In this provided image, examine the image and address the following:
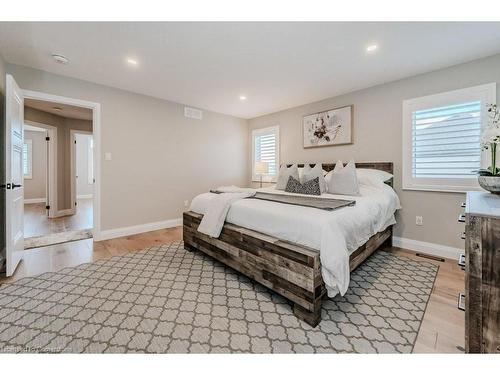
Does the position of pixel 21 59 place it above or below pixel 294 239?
above

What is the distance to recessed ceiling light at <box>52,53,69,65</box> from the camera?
2488 mm

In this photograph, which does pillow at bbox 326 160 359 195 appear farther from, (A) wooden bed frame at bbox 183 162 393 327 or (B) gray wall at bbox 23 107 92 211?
(B) gray wall at bbox 23 107 92 211

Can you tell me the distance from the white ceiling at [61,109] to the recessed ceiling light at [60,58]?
5.34 ft

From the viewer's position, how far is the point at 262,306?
1755 mm

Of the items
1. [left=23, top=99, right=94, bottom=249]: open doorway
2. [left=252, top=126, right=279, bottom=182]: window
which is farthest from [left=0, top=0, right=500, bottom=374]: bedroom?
[left=23, top=99, right=94, bottom=249]: open doorway

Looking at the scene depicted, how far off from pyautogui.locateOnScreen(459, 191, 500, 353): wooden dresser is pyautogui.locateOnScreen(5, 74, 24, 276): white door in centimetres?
362

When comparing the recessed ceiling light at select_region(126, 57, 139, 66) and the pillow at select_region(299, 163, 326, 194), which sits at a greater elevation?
the recessed ceiling light at select_region(126, 57, 139, 66)

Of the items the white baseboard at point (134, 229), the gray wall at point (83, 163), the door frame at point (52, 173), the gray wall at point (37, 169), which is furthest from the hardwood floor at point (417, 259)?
the gray wall at point (83, 163)

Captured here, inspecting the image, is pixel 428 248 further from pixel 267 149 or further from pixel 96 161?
pixel 96 161

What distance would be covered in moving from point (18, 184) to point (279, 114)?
4.18 meters

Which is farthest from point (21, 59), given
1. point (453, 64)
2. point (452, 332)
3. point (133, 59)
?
point (453, 64)

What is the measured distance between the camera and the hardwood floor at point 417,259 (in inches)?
55.4

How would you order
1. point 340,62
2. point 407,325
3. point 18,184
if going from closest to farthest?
1. point 407,325
2. point 18,184
3. point 340,62
